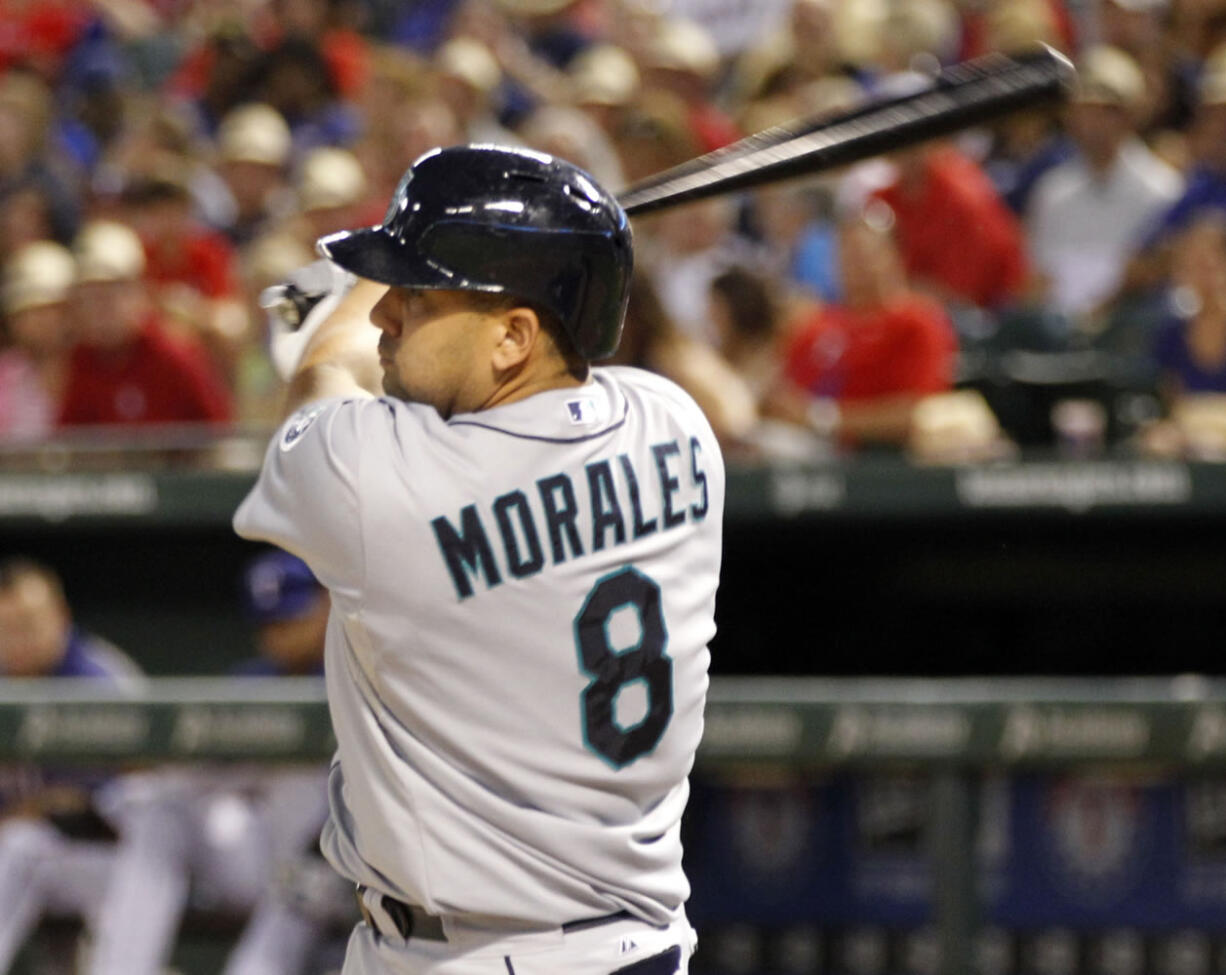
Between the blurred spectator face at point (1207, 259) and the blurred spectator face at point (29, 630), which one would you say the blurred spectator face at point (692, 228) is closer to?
the blurred spectator face at point (1207, 259)

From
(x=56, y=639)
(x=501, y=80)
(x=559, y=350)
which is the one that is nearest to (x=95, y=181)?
(x=501, y=80)

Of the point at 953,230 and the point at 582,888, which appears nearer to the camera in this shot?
the point at 582,888

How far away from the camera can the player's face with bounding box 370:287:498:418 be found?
1.95 metres

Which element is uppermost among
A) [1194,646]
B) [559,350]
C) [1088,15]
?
[559,350]

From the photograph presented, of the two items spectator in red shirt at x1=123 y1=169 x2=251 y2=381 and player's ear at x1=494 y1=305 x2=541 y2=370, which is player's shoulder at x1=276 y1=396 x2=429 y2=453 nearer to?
player's ear at x1=494 y1=305 x2=541 y2=370

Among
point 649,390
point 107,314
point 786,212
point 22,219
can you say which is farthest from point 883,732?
point 22,219

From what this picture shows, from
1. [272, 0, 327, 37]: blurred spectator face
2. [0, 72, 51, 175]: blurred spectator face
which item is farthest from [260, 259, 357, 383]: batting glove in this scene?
[272, 0, 327, 37]: blurred spectator face

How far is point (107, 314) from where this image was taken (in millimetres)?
5758

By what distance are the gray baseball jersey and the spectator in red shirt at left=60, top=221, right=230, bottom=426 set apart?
12.1ft

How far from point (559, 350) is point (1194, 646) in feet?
10.1

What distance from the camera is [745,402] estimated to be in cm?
484

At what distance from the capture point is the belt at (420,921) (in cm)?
200

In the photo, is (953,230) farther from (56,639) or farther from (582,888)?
(582,888)

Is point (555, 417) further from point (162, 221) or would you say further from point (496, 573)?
point (162, 221)
